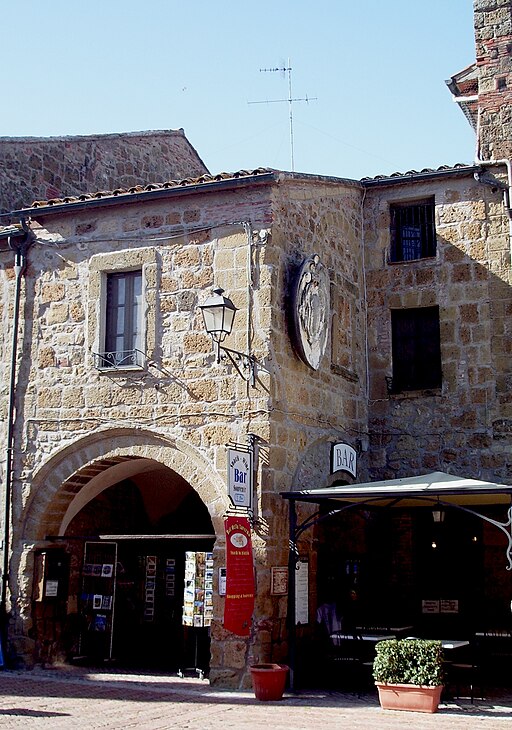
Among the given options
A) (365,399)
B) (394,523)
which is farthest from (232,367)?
(394,523)

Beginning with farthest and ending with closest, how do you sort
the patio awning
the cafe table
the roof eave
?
the roof eave → the cafe table → the patio awning

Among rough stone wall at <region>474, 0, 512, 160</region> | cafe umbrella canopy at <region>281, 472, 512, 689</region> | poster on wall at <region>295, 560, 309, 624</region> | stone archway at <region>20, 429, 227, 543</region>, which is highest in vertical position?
rough stone wall at <region>474, 0, 512, 160</region>

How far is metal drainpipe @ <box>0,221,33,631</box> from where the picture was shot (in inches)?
480

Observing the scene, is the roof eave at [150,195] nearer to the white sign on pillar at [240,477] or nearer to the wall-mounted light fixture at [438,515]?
the white sign on pillar at [240,477]

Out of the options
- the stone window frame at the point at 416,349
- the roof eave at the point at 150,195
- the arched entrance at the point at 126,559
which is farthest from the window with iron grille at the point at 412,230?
the arched entrance at the point at 126,559

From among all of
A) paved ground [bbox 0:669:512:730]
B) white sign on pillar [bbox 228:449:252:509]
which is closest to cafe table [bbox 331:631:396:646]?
paved ground [bbox 0:669:512:730]

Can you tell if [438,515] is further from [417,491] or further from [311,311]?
[417,491]

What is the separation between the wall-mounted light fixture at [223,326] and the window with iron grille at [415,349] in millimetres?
3353

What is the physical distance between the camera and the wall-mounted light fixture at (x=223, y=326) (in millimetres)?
11172

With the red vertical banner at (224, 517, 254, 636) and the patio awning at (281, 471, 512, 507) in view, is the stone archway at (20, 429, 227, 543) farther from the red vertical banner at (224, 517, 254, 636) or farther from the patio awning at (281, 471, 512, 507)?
the patio awning at (281, 471, 512, 507)

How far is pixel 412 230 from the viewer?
1442cm

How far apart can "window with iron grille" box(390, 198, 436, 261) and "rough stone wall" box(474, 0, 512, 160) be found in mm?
1213

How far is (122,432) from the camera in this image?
39.3ft

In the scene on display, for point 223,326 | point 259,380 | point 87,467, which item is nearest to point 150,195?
point 223,326
